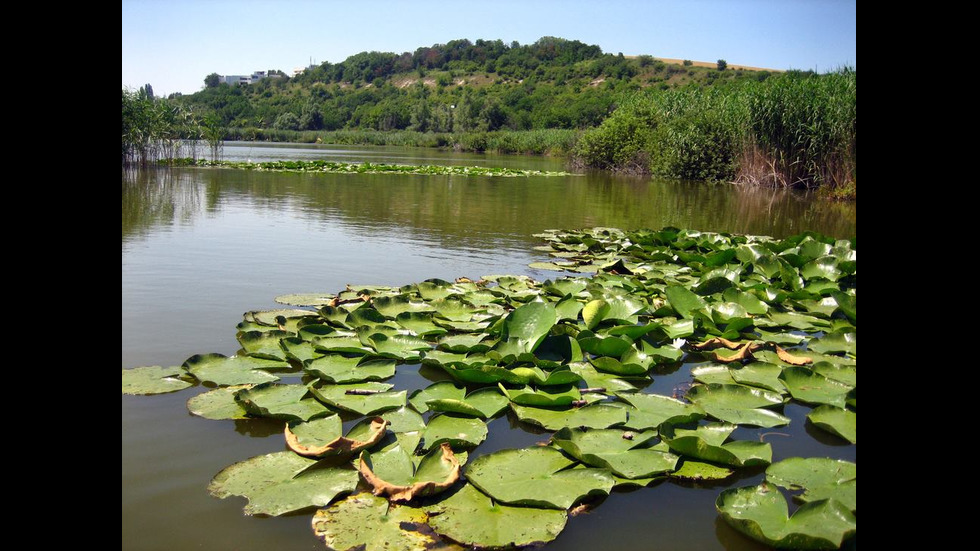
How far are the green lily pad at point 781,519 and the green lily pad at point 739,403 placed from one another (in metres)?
0.56

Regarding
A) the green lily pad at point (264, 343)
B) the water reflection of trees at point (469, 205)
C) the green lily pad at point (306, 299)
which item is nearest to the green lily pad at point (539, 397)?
the green lily pad at point (264, 343)

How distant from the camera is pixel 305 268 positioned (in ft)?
14.8

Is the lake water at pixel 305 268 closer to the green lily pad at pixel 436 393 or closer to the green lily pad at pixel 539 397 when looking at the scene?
the green lily pad at pixel 539 397

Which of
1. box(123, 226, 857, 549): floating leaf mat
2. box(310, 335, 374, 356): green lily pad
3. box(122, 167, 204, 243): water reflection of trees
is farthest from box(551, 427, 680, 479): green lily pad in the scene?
box(122, 167, 204, 243): water reflection of trees

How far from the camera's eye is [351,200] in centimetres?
939

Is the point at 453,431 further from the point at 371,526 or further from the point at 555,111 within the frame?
the point at 555,111

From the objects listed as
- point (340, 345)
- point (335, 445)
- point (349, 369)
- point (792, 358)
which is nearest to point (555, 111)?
point (792, 358)

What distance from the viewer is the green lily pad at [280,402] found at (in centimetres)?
203

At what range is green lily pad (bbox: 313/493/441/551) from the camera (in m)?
1.41

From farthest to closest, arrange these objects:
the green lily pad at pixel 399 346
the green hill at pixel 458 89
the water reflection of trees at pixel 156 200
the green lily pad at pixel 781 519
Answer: the green hill at pixel 458 89, the water reflection of trees at pixel 156 200, the green lily pad at pixel 399 346, the green lily pad at pixel 781 519

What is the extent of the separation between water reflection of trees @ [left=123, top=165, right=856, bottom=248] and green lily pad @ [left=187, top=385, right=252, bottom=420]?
11.9ft
